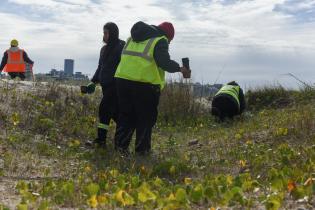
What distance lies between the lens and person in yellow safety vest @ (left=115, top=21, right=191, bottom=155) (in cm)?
604

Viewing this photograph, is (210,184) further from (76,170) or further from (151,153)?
(151,153)

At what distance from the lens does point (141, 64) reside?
6066 millimetres

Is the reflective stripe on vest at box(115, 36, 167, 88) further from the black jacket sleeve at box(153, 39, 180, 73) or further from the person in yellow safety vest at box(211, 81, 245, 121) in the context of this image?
the person in yellow safety vest at box(211, 81, 245, 121)

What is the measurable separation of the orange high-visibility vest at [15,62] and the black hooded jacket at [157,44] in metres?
7.27

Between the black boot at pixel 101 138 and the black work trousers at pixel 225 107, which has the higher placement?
the black work trousers at pixel 225 107

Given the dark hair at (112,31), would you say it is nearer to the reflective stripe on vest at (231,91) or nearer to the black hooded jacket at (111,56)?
the black hooded jacket at (111,56)

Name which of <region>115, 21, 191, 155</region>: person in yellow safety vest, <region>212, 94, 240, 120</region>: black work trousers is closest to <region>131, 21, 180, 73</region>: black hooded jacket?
<region>115, 21, 191, 155</region>: person in yellow safety vest

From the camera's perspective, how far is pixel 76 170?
531 centimetres

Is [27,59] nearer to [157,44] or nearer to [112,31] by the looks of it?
[112,31]

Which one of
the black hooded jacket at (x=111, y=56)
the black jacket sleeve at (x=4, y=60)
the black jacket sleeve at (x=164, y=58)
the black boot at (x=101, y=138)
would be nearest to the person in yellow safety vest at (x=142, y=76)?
the black jacket sleeve at (x=164, y=58)

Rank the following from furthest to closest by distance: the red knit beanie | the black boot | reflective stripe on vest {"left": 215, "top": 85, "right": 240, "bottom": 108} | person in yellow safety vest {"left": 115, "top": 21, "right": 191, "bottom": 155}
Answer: reflective stripe on vest {"left": 215, "top": 85, "right": 240, "bottom": 108}
the black boot
the red knit beanie
person in yellow safety vest {"left": 115, "top": 21, "right": 191, "bottom": 155}

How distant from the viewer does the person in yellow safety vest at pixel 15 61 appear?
41.7ft

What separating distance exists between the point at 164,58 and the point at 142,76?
0.37 metres

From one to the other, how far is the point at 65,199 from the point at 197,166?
209 cm
